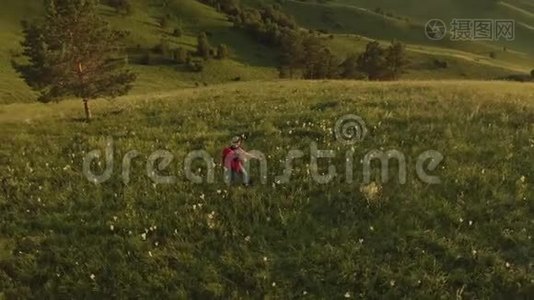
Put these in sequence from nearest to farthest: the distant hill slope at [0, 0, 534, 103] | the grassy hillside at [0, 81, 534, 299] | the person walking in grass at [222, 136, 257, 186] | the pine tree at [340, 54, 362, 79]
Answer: the grassy hillside at [0, 81, 534, 299] → the person walking in grass at [222, 136, 257, 186] → the pine tree at [340, 54, 362, 79] → the distant hill slope at [0, 0, 534, 103]

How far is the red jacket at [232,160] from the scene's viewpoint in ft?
47.6

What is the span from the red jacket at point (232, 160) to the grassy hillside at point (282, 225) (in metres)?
0.60

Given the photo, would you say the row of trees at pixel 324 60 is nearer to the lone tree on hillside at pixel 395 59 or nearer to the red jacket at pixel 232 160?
the lone tree on hillside at pixel 395 59

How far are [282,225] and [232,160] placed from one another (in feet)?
7.78

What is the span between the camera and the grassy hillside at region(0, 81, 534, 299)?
38.0 feet

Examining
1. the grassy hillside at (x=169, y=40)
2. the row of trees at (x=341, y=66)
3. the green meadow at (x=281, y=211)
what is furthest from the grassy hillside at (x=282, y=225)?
the grassy hillside at (x=169, y=40)

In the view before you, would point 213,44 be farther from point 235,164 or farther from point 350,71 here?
point 235,164

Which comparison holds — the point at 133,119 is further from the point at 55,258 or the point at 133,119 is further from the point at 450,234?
the point at 450,234

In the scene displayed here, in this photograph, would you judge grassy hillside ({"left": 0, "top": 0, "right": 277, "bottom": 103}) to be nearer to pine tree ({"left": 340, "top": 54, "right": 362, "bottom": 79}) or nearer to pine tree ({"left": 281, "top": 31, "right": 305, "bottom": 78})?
pine tree ({"left": 281, "top": 31, "right": 305, "bottom": 78})

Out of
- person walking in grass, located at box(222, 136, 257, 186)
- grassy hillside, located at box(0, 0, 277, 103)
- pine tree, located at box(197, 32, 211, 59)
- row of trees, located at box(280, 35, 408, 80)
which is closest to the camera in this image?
person walking in grass, located at box(222, 136, 257, 186)

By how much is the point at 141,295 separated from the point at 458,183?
7496 mm

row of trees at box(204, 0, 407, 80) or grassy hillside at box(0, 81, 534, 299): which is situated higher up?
row of trees at box(204, 0, 407, 80)

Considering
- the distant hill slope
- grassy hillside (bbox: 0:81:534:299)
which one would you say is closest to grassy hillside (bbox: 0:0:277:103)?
the distant hill slope

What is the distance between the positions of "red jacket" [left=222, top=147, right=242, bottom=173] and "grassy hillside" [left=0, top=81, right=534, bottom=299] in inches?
23.5
